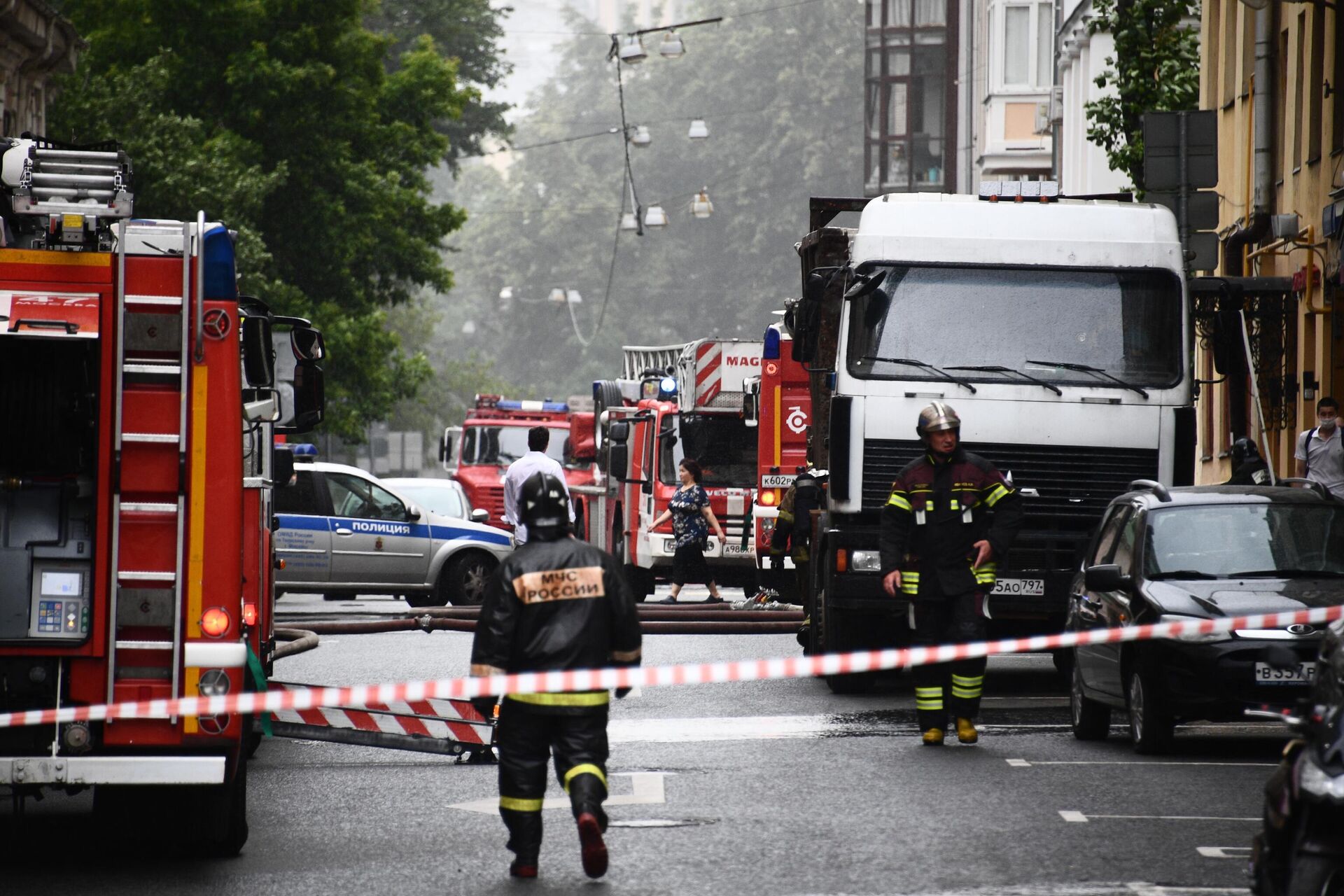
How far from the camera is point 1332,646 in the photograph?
676 centimetres

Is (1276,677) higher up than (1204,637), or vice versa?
(1204,637)

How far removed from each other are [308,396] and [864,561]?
15.4 feet

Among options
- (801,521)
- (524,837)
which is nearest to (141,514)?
(524,837)

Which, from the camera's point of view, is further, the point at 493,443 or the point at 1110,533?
the point at 493,443

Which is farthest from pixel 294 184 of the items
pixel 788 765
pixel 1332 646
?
pixel 1332 646

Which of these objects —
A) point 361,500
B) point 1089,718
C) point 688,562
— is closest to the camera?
point 1089,718

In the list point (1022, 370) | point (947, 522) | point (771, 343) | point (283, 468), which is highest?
point (771, 343)

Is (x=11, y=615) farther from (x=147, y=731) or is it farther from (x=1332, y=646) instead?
(x=1332, y=646)

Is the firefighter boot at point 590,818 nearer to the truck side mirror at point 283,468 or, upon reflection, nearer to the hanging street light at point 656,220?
the truck side mirror at point 283,468

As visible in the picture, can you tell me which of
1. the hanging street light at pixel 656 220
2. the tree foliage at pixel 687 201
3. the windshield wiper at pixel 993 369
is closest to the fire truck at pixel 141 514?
the windshield wiper at pixel 993 369

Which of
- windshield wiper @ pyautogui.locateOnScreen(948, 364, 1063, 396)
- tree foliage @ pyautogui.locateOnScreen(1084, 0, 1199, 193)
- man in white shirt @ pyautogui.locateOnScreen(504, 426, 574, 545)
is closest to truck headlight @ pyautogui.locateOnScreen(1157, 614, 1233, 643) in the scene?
windshield wiper @ pyautogui.locateOnScreen(948, 364, 1063, 396)

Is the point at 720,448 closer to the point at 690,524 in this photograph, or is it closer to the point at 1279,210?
the point at 690,524

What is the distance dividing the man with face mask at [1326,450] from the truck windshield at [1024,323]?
616 cm

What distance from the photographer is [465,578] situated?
2673cm
